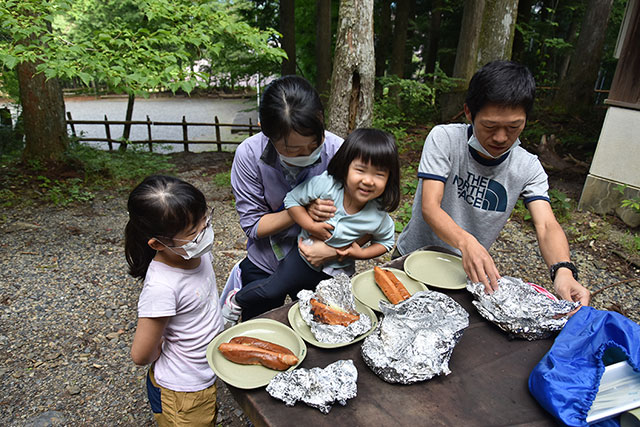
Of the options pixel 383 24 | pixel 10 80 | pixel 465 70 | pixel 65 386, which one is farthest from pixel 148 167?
pixel 383 24

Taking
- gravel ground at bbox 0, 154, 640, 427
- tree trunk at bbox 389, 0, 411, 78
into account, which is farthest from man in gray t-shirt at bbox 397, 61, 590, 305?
tree trunk at bbox 389, 0, 411, 78

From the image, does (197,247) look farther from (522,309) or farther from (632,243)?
(632,243)

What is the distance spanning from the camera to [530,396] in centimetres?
131

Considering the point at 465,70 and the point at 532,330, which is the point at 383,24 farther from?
the point at 532,330

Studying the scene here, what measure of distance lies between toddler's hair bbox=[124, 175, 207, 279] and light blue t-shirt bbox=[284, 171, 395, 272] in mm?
516

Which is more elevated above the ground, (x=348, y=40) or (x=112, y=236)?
(x=348, y=40)

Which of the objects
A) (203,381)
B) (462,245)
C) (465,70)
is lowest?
(203,381)

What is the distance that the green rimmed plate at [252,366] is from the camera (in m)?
1.34

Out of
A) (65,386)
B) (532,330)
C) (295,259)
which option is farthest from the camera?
(65,386)

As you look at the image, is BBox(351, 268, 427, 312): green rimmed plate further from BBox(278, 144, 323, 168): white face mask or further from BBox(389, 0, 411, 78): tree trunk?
BBox(389, 0, 411, 78): tree trunk

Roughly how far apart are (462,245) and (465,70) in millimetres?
7472

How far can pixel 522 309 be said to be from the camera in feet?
5.32

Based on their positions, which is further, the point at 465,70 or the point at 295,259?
the point at 465,70

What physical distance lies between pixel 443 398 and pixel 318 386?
0.44 m
